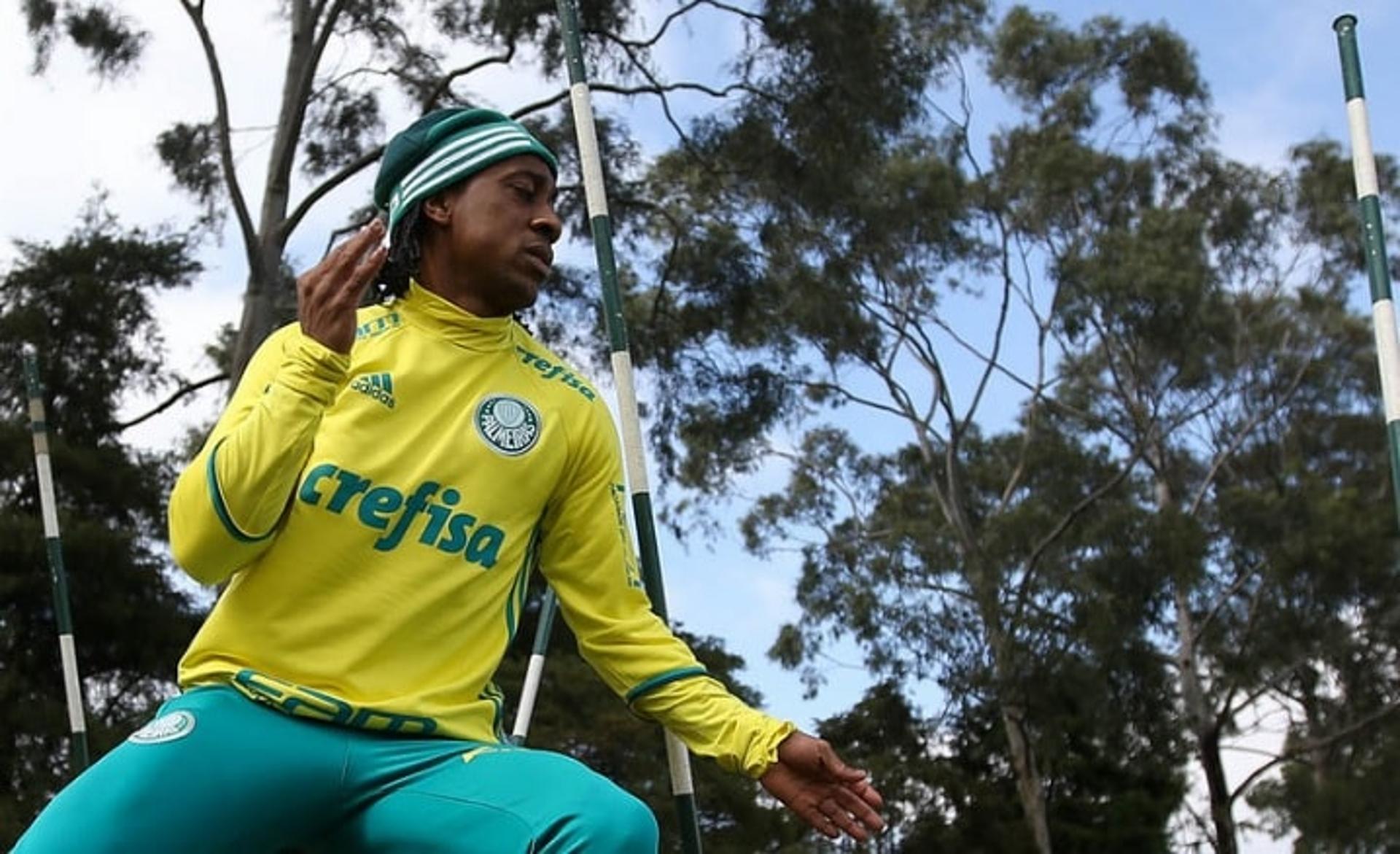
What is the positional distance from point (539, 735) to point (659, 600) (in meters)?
13.8

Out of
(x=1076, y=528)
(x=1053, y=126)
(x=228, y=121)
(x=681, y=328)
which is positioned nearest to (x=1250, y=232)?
(x=1053, y=126)

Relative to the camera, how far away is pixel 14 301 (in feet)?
59.2

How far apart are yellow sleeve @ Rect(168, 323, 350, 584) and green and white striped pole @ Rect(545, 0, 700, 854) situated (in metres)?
0.87

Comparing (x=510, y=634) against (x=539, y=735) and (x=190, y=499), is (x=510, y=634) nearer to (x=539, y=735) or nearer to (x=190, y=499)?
(x=190, y=499)

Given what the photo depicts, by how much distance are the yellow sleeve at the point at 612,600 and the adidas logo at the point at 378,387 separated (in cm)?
26

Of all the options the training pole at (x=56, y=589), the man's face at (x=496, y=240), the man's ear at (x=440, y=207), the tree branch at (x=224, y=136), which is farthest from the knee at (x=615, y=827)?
the tree branch at (x=224, y=136)

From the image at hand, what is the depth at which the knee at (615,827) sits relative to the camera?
7.02 feet

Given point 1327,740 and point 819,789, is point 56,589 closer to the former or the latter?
point 819,789

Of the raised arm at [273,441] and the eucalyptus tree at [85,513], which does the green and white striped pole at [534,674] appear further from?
the eucalyptus tree at [85,513]

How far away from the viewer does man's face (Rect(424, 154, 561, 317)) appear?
2.67 m

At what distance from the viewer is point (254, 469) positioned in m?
2.26

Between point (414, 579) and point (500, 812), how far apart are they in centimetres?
34

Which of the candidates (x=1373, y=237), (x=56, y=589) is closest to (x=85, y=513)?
(x=56, y=589)

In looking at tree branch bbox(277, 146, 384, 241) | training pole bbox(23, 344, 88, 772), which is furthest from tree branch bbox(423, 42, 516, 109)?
training pole bbox(23, 344, 88, 772)
